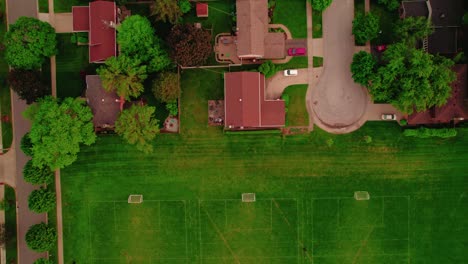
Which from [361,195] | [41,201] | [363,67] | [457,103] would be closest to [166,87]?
[41,201]

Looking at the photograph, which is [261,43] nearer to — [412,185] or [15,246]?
[412,185]

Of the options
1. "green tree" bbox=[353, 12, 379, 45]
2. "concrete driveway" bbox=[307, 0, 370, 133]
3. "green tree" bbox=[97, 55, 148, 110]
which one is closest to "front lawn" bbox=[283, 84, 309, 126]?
"concrete driveway" bbox=[307, 0, 370, 133]

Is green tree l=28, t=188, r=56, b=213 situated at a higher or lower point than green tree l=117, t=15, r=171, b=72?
lower

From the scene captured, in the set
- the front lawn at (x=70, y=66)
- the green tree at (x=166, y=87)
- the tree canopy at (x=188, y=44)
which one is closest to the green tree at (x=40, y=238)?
the front lawn at (x=70, y=66)

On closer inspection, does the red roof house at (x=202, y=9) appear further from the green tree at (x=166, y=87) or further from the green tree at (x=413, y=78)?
the green tree at (x=413, y=78)

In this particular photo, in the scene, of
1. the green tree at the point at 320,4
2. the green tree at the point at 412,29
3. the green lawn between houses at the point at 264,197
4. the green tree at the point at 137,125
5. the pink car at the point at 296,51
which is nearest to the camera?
the green tree at the point at 412,29

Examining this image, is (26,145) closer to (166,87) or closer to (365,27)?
Answer: (166,87)

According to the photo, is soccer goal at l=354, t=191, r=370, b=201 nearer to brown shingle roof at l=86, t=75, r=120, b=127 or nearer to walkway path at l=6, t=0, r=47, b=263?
Answer: brown shingle roof at l=86, t=75, r=120, b=127
